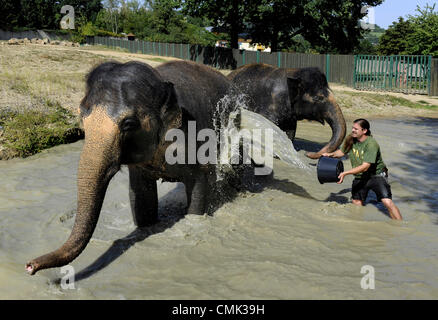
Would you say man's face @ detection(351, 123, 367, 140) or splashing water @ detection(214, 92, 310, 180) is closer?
splashing water @ detection(214, 92, 310, 180)

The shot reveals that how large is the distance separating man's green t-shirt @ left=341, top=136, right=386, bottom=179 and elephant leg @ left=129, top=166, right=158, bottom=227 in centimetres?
292

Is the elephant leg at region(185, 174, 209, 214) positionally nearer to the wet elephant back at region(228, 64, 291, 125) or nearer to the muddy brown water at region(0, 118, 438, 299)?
the muddy brown water at region(0, 118, 438, 299)

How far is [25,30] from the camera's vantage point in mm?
57625

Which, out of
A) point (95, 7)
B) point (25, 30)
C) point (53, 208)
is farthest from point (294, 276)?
point (95, 7)

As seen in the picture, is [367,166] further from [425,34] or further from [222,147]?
[425,34]

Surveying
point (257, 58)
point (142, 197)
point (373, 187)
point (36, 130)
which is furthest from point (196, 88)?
point (257, 58)

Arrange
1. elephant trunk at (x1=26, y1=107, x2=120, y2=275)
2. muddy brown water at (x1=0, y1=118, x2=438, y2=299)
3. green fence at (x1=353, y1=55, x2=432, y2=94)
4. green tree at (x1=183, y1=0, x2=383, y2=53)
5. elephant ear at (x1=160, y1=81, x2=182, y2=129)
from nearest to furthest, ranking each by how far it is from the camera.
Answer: elephant trunk at (x1=26, y1=107, x2=120, y2=275)
muddy brown water at (x1=0, y1=118, x2=438, y2=299)
elephant ear at (x1=160, y1=81, x2=182, y2=129)
green fence at (x1=353, y1=55, x2=432, y2=94)
green tree at (x1=183, y1=0, x2=383, y2=53)

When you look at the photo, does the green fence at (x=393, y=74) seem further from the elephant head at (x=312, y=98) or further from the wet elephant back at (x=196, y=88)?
the wet elephant back at (x=196, y=88)

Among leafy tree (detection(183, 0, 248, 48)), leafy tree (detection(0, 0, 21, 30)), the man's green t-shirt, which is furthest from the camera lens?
leafy tree (detection(0, 0, 21, 30))

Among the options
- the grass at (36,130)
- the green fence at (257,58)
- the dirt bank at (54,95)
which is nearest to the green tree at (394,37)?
the green fence at (257,58)

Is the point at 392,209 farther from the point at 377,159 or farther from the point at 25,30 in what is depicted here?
the point at 25,30

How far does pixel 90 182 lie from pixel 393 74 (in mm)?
24191

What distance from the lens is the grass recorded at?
366 inches

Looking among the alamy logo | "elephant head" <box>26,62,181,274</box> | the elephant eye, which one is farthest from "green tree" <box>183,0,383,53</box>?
the elephant eye
